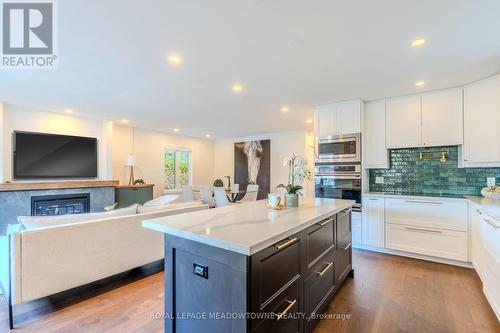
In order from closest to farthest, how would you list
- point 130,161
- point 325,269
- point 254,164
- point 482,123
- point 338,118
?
point 325,269 < point 482,123 < point 338,118 < point 130,161 < point 254,164

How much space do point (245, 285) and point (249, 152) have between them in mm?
6770

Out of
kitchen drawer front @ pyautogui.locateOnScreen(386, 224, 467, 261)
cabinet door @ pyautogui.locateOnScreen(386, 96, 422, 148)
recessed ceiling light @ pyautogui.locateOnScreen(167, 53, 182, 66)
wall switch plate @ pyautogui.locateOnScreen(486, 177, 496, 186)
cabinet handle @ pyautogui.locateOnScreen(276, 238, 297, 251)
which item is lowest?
Result: kitchen drawer front @ pyautogui.locateOnScreen(386, 224, 467, 261)

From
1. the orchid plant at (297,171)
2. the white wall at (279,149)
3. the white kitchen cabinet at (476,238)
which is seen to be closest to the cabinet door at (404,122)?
the white kitchen cabinet at (476,238)

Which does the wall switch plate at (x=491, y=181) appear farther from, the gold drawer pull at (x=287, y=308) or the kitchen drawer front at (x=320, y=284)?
the gold drawer pull at (x=287, y=308)

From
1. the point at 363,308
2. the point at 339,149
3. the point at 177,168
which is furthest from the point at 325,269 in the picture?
the point at 177,168

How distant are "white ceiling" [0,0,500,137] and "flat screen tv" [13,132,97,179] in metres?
0.79

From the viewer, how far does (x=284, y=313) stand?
1.38m

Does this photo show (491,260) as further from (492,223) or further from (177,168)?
(177,168)

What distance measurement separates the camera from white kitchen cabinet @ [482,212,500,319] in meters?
1.91

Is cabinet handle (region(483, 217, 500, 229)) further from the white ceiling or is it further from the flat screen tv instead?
the flat screen tv

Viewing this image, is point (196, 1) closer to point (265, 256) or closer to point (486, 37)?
point (265, 256)

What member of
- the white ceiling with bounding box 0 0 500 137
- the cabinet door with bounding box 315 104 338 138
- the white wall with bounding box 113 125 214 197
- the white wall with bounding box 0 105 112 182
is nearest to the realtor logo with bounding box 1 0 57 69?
the white ceiling with bounding box 0 0 500 137

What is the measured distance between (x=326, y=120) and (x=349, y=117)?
401 millimetres

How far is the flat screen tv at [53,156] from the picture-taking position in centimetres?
438
